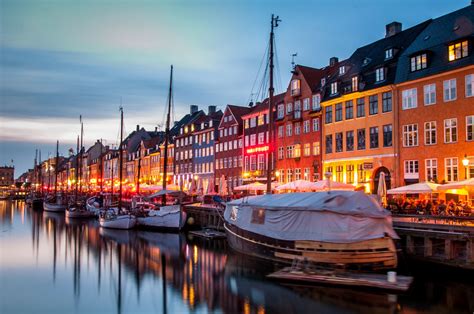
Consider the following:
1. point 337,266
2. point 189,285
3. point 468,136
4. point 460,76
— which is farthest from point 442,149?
point 189,285

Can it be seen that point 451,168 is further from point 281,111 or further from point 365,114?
point 281,111

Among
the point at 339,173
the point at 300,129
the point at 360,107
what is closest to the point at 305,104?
the point at 300,129

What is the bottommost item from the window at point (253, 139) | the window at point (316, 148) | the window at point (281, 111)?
the window at point (316, 148)

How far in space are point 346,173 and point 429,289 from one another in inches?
1013

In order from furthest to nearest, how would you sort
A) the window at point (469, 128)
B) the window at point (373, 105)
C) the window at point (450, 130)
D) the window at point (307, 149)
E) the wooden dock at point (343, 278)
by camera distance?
1. the window at point (307, 149)
2. the window at point (373, 105)
3. the window at point (450, 130)
4. the window at point (469, 128)
5. the wooden dock at point (343, 278)

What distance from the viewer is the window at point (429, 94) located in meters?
38.2

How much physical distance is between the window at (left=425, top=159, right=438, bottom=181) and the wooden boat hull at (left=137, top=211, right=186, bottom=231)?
75.3 feet

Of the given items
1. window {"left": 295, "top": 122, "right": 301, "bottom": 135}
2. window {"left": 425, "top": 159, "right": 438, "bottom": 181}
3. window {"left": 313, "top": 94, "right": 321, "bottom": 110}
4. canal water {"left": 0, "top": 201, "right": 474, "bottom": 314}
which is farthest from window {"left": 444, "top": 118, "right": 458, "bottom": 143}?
window {"left": 295, "top": 122, "right": 301, "bottom": 135}

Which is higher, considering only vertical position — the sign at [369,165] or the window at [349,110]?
the window at [349,110]

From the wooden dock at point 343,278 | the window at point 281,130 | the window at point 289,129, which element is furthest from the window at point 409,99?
the wooden dock at point 343,278

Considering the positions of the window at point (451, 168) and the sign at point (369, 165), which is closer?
the window at point (451, 168)

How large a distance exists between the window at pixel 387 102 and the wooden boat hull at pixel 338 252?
2034 cm

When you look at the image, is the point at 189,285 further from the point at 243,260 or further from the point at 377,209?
the point at 377,209

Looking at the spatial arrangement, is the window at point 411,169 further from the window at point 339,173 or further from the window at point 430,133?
the window at point 339,173
